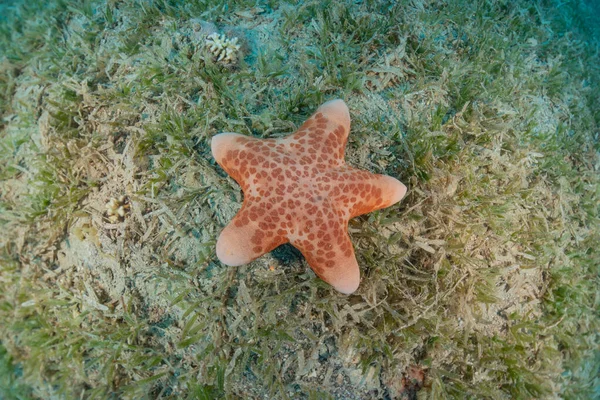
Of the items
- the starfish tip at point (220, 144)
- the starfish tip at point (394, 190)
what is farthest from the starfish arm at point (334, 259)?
the starfish tip at point (220, 144)

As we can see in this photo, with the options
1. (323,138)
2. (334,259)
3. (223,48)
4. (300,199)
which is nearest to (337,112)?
(323,138)

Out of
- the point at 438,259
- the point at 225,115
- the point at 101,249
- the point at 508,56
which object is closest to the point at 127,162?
the point at 101,249

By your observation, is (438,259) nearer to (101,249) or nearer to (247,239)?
(247,239)

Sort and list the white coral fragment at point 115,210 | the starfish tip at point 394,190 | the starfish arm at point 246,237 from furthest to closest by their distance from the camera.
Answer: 1. the white coral fragment at point 115,210
2. the starfish tip at point 394,190
3. the starfish arm at point 246,237

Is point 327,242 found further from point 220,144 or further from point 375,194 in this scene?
point 220,144

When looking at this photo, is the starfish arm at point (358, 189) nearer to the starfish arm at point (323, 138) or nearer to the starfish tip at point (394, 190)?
the starfish tip at point (394, 190)

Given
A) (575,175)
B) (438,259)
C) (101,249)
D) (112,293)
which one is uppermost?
(575,175)

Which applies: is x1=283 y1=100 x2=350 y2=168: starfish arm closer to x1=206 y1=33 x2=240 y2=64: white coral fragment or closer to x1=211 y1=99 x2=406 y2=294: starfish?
x1=211 y1=99 x2=406 y2=294: starfish
